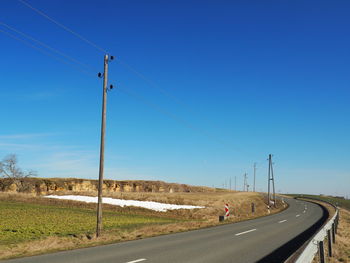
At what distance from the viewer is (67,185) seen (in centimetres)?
7412

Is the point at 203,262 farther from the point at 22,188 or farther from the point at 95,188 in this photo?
the point at 95,188

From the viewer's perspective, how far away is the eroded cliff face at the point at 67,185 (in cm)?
6700

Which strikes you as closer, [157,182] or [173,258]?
[173,258]

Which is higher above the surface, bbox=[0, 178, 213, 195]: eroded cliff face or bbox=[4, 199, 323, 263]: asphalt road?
bbox=[4, 199, 323, 263]: asphalt road

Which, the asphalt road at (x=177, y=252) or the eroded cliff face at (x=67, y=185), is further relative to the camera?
the eroded cliff face at (x=67, y=185)

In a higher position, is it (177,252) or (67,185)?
(177,252)

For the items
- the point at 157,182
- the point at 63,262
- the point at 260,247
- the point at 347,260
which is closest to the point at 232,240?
the point at 260,247

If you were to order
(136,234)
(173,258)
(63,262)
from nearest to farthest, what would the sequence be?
(63,262), (173,258), (136,234)

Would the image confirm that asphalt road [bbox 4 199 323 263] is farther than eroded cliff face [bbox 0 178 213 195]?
No

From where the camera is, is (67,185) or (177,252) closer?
(177,252)

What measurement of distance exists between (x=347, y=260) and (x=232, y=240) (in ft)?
16.0

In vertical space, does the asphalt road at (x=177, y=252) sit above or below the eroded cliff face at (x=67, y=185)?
above

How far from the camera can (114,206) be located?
38.8 metres

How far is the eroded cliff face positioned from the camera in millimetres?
67000
